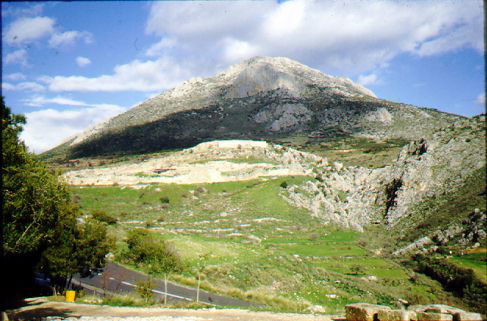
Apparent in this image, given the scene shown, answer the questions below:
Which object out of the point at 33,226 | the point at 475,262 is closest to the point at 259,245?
the point at 475,262

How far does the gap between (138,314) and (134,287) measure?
10.9 meters

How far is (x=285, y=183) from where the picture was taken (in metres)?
87.8

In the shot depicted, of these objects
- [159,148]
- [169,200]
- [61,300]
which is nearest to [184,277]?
[61,300]

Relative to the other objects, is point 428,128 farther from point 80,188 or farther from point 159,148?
point 80,188

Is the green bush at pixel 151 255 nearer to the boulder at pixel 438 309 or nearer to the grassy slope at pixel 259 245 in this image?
the grassy slope at pixel 259 245

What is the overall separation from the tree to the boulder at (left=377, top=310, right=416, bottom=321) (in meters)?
15.3

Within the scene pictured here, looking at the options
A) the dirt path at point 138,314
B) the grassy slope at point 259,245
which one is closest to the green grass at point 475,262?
the grassy slope at point 259,245

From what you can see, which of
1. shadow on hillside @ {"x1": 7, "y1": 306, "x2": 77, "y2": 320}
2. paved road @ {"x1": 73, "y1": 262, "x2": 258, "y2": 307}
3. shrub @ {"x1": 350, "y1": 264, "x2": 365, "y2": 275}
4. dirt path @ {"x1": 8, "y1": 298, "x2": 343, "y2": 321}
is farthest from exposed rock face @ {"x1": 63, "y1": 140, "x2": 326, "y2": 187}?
shadow on hillside @ {"x1": 7, "y1": 306, "x2": 77, "y2": 320}

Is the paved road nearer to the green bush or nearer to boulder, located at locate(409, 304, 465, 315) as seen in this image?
the green bush

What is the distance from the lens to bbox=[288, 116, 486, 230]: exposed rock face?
70.2m

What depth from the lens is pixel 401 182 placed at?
76812 millimetres

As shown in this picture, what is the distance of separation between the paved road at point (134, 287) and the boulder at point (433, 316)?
14.8 m

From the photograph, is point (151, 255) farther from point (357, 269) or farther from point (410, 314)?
point (357, 269)

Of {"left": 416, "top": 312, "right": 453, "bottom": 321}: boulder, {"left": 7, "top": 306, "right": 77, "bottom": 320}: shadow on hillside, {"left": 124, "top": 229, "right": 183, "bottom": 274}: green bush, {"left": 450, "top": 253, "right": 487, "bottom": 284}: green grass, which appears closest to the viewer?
{"left": 416, "top": 312, "right": 453, "bottom": 321}: boulder
